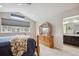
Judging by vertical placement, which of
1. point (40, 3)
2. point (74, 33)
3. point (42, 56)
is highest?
point (40, 3)

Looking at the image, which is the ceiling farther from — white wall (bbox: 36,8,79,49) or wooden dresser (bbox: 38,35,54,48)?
wooden dresser (bbox: 38,35,54,48)

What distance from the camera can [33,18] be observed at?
86.6 inches

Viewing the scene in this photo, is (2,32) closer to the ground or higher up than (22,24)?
closer to the ground

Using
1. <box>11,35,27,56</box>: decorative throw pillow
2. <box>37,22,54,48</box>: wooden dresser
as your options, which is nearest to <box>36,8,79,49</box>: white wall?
<box>37,22,54,48</box>: wooden dresser

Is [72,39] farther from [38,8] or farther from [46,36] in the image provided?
[38,8]

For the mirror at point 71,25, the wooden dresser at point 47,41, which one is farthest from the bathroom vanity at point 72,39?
the wooden dresser at point 47,41

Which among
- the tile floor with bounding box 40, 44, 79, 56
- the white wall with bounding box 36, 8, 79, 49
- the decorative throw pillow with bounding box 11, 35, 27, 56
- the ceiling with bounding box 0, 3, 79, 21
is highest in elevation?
the ceiling with bounding box 0, 3, 79, 21

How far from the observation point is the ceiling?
206cm

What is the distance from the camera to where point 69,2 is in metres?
2.04

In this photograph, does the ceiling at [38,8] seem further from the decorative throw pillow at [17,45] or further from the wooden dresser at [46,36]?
the decorative throw pillow at [17,45]

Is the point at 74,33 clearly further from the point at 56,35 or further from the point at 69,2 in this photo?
the point at 69,2

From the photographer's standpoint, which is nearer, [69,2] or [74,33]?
[69,2]

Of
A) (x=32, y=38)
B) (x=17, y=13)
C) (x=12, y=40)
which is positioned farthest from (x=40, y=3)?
(x=12, y=40)

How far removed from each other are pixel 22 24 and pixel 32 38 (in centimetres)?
34
